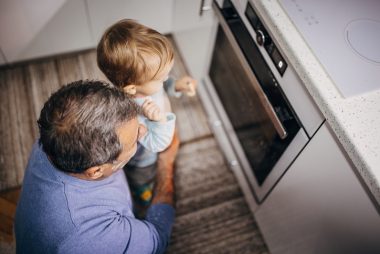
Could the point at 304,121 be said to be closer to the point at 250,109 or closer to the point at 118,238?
the point at 250,109

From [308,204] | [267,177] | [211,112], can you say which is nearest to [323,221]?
[308,204]

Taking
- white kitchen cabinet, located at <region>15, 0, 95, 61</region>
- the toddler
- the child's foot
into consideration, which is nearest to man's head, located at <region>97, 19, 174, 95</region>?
the toddler

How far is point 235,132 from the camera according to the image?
1366mm

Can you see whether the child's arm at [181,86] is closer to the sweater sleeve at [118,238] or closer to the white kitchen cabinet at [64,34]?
the sweater sleeve at [118,238]

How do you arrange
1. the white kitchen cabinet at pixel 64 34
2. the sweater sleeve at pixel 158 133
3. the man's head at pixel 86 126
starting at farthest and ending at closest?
1. the white kitchen cabinet at pixel 64 34
2. the sweater sleeve at pixel 158 133
3. the man's head at pixel 86 126

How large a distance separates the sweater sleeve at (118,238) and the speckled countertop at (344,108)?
54cm

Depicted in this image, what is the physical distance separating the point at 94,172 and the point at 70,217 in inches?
4.2

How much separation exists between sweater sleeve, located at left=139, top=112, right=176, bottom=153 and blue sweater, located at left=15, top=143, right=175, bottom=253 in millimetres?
215

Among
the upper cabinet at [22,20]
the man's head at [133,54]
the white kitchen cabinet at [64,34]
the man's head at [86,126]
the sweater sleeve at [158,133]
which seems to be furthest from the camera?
the white kitchen cabinet at [64,34]

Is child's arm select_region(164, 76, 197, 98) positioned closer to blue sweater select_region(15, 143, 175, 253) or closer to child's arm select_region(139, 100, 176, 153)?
child's arm select_region(139, 100, 176, 153)

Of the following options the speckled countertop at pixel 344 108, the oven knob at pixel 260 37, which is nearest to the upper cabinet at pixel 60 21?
the oven knob at pixel 260 37

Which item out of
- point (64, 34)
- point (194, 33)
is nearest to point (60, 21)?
point (64, 34)

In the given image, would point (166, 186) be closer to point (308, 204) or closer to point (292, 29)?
point (308, 204)

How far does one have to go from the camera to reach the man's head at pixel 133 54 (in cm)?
85
